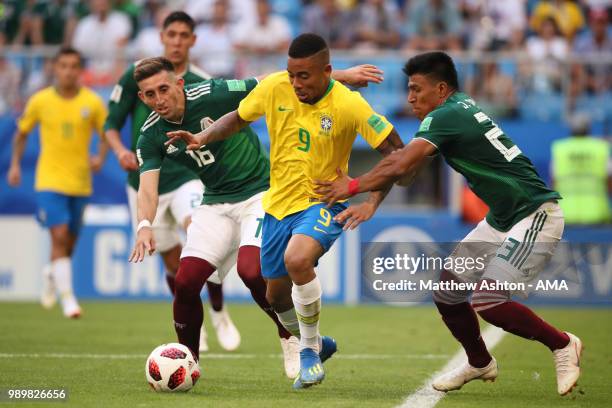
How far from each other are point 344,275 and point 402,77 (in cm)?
315

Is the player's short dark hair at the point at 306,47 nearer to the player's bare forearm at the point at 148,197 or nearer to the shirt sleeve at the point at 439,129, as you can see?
the shirt sleeve at the point at 439,129

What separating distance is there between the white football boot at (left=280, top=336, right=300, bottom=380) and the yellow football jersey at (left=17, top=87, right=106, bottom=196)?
562 centimetres

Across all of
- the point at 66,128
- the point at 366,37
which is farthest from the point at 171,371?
the point at 366,37

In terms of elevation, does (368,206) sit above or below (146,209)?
above

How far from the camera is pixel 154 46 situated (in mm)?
17547

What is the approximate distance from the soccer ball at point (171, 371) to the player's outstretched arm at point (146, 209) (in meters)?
0.71

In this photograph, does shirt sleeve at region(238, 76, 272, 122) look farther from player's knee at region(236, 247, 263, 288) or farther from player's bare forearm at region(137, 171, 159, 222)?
player's knee at region(236, 247, 263, 288)

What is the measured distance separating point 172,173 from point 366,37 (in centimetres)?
804

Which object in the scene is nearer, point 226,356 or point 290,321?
point 290,321

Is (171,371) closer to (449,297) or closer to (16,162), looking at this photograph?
(449,297)

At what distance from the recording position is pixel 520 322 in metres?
7.09

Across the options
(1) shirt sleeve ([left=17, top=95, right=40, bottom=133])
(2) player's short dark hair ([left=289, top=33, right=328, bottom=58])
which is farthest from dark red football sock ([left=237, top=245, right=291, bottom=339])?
(1) shirt sleeve ([left=17, top=95, right=40, bottom=133])

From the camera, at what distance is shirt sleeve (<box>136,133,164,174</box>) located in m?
7.90

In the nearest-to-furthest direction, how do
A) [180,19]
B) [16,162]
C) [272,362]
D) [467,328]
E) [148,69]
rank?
[467,328] < [148,69] < [272,362] < [180,19] < [16,162]
